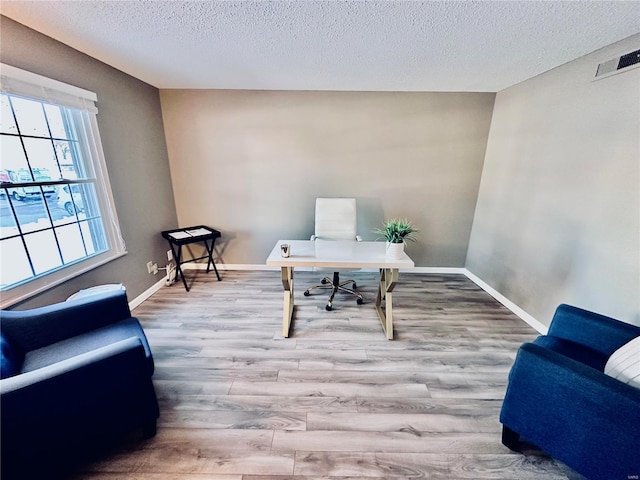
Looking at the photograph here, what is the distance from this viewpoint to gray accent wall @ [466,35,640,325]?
1715 mm

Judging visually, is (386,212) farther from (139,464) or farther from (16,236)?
(16,236)

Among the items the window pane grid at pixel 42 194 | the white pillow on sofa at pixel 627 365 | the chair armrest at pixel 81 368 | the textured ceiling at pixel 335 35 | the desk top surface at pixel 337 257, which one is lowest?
the chair armrest at pixel 81 368

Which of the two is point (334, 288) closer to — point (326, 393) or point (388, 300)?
point (388, 300)

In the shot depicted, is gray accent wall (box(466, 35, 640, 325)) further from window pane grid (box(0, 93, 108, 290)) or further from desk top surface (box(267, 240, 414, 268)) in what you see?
window pane grid (box(0, 93, 108, 290))

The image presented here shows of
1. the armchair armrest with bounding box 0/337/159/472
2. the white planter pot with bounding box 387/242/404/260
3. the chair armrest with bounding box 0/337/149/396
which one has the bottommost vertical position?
the armchair armrest with bounding box 0/337/159/472

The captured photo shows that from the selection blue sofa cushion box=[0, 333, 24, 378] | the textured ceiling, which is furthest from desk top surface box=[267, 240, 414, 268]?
the textured ceiling

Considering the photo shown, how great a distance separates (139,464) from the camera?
127cm

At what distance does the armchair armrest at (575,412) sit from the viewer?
0.96 metres

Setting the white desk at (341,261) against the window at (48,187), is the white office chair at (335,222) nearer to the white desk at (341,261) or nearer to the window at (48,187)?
the white desk at (341,261)

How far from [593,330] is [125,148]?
3849 mm

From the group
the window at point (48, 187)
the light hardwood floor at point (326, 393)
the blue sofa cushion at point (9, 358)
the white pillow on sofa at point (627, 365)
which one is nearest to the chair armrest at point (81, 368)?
the blue sofa cushion at point (9, 358)

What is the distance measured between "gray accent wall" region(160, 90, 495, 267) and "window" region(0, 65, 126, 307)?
3.58 ft

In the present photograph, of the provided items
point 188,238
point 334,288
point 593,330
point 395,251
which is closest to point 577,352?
point 593,330

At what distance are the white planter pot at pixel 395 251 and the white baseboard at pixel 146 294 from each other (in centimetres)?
259
